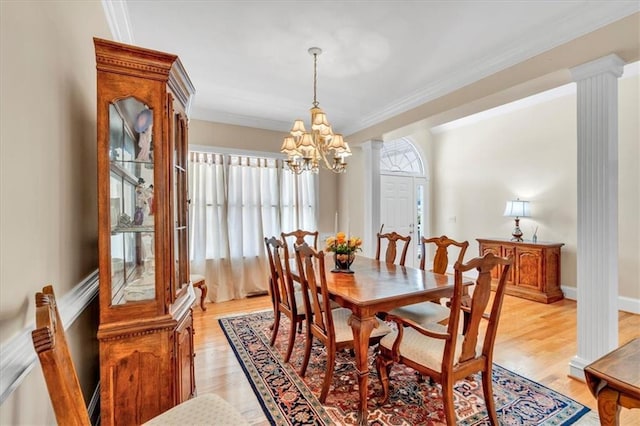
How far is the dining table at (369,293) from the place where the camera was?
1803mm

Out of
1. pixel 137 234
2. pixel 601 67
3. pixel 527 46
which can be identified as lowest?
pixel 137 234

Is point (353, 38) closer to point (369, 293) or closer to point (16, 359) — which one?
point (369, 293)

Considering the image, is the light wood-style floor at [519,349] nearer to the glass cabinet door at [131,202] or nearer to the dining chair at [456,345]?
the dining chair at [456,345]

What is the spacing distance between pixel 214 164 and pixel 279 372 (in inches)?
122

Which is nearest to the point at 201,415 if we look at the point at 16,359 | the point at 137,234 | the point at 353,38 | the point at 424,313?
the point at 16,359

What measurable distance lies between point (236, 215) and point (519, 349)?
3.82 m

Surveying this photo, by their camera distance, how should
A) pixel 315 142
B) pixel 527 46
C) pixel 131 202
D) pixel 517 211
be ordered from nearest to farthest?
pixel 131 202 → pixel 527 46 → pixel 315 142 → pixel 517 211

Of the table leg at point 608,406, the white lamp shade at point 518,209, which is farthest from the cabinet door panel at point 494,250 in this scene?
the table leg at point 608,406

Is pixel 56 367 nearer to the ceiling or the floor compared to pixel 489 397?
nearer to the ceiling

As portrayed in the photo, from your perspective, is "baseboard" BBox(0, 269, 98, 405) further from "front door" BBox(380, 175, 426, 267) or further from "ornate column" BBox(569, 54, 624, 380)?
"front door" BBox(380, 175, 426, 267)

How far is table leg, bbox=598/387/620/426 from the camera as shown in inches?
39.8

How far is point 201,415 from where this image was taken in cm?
122

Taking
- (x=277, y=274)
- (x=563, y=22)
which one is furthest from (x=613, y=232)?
(x=277, y=274)

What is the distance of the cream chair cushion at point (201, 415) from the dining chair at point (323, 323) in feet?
2.77
